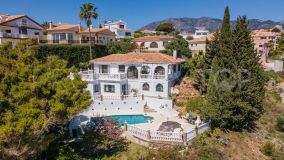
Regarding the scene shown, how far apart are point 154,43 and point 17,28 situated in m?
31.4

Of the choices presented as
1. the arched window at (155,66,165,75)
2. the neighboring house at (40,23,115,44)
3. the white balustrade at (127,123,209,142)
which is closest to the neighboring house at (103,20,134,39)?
the neighboring house at (40,23,115,44)

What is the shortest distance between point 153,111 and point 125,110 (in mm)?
3949

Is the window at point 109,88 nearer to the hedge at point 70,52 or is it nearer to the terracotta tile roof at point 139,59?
the terracotta tile roof at point 139,59

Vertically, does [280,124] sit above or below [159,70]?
below

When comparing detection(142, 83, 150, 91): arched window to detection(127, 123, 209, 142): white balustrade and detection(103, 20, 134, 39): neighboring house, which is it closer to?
detection(127, 123, 209, 142): white balustrade

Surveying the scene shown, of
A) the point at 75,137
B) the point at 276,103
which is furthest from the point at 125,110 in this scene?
the point at 276,103

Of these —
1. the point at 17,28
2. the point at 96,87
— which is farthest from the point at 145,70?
the point at 17,28

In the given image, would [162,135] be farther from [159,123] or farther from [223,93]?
[223,93]

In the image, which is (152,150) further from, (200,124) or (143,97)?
(143,97)

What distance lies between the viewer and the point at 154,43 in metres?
58.8

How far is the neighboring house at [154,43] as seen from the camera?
5734cm

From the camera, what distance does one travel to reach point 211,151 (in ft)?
73.2

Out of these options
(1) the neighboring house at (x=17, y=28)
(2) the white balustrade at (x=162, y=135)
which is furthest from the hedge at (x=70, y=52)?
(2) the white balustrade at (x=162, y=135)

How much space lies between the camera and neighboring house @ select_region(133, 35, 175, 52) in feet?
188
